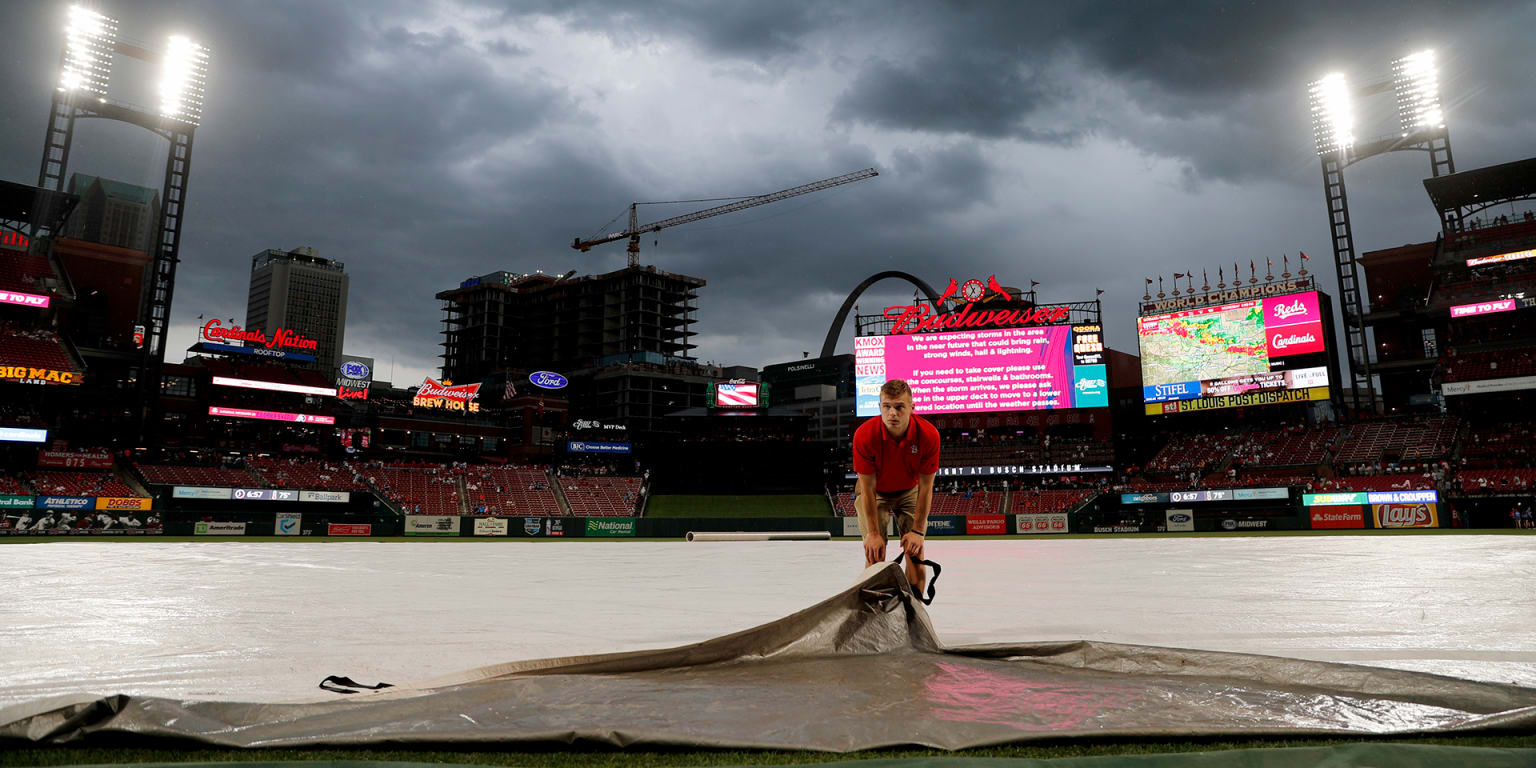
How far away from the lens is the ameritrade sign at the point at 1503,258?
51156mm

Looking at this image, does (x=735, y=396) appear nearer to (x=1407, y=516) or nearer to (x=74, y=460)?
(x=74, y=460)

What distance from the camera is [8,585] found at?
11.6m

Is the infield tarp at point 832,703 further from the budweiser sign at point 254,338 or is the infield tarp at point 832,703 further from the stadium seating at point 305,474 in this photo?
the budweiser sign at point 254,338

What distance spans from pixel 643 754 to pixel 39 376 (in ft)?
214

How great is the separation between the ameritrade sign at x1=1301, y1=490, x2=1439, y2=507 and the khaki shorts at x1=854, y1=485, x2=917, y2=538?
4416 cm

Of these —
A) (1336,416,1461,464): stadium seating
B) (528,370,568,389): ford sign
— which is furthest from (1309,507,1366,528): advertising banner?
(528,370,568,389): ford sign

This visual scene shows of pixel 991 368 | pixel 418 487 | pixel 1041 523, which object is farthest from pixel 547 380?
pixel 1041 523

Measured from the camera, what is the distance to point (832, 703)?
382cm

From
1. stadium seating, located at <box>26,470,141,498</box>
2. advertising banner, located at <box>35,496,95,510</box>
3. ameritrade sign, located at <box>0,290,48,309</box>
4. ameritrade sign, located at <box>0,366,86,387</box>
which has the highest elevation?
ameritrade sign, located at <box>0,290,48,309</box>

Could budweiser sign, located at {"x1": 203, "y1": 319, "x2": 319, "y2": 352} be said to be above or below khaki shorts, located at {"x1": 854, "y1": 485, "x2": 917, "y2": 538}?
above

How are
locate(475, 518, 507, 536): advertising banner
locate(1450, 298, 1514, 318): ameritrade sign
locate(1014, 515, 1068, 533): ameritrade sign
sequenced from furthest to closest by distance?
locate(1450, 298, 1514, 318): ameritrade sign → locate(1014, 515, 1068, 533): ameritrade sign → locate(475, 518, 507, 536): advertising banner

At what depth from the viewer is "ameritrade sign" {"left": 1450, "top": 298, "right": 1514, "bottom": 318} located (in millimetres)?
49812

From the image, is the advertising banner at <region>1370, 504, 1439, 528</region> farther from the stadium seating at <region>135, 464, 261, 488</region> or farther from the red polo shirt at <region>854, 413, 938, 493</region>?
the stadium seating at <region>135, 464, 261, 488</region>

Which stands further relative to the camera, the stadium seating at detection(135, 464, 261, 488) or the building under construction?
the building under construction
